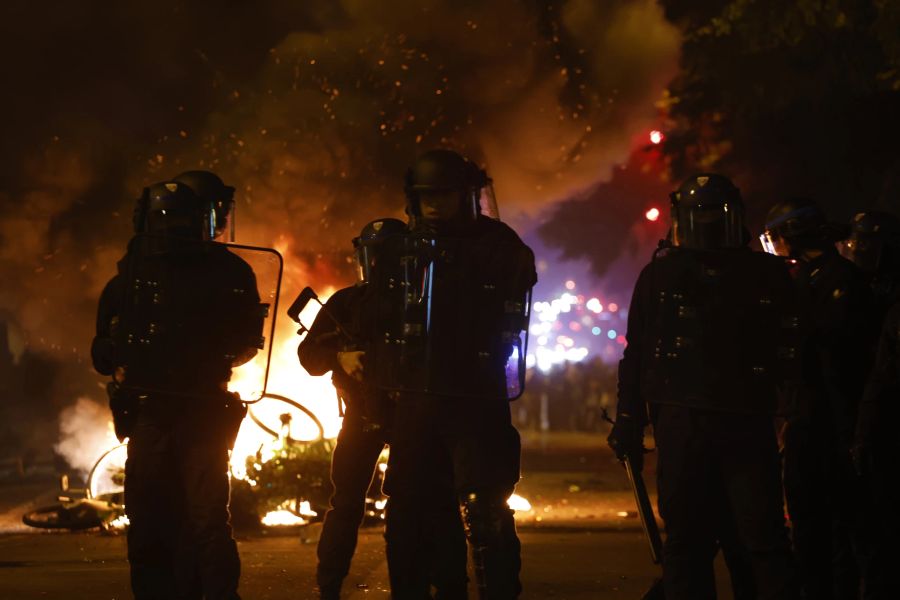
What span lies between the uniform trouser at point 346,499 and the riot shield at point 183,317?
2.34ft

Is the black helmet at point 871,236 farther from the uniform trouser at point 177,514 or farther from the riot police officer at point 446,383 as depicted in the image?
the uniform trouser at point 177,514

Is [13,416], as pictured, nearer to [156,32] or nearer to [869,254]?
[156,32]

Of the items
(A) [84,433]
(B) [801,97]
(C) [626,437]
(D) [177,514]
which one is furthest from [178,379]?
(A) [84,433]

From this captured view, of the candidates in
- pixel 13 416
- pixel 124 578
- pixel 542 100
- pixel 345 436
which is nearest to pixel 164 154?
pixel 542 100

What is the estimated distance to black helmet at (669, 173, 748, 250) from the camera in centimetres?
557

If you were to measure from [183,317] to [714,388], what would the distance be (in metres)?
2.19

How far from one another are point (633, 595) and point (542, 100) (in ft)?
31.8

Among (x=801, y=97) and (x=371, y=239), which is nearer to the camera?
(x=371, y=239)

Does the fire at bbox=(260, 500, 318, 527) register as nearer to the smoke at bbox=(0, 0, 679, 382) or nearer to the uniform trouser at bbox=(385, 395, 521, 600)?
the smoke at bbox=(0, 0, 679, 382)

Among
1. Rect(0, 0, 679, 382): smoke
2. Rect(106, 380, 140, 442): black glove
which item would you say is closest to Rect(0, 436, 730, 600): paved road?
Rect(106, 380, 140, 442): black glove

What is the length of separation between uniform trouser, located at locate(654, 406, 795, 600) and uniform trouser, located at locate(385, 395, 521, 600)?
575 mm

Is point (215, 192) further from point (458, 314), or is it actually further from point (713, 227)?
point (713, 227)

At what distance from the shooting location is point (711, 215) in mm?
5578

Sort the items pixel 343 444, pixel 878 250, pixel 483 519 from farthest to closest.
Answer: pixel 878 250 → pixel 343 444 → pixel 483 519
